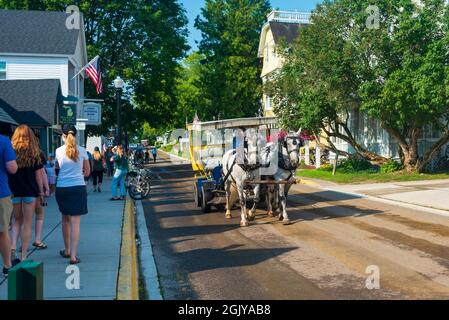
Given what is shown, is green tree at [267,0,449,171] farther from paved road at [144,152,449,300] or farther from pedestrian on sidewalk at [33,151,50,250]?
pedestrian on sidewalk at [33,151,50,250]

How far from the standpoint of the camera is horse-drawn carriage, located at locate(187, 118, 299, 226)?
520 inches

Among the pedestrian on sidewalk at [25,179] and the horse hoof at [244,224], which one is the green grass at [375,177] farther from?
the pedestrian on sidewalk at [25,179]

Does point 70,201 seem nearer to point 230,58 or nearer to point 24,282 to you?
point 24,282

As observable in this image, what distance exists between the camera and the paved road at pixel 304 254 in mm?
7180

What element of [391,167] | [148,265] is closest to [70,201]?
[148,265]

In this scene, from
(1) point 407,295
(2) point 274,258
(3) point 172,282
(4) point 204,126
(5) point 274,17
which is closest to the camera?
(1) point 407,295

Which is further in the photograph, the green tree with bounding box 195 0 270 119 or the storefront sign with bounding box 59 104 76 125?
the green tree with bounding box 195 0 270 119

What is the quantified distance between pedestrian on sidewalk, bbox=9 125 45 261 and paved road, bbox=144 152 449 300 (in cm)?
214

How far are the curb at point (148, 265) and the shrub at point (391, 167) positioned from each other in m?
17.2

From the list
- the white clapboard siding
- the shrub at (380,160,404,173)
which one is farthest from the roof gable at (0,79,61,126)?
the shrub at (380,160,404,173)

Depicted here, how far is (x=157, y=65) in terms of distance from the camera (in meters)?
40.6

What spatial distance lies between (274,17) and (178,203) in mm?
36284

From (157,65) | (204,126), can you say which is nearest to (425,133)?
(204,126)

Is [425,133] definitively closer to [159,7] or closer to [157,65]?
[157,65]
